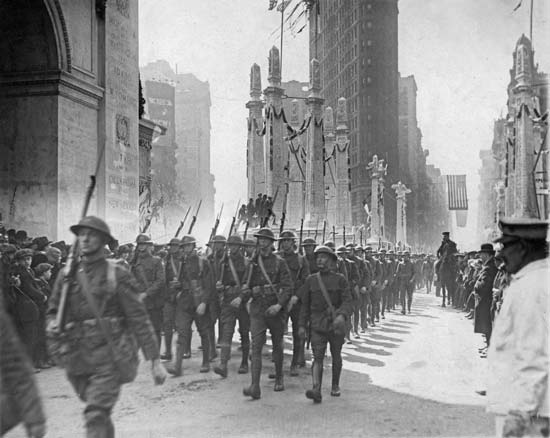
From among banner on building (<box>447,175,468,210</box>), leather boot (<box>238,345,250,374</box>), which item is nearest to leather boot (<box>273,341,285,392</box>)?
leather boot (<box>238,345,250,374</box>)

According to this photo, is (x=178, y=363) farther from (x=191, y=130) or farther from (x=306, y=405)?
(x=191, y=130)

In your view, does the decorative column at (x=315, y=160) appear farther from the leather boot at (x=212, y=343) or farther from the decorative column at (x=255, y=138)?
the leather boot at (x=212, y=343)

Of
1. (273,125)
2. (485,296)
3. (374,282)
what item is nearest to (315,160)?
(273,125)

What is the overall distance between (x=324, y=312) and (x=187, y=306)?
2.84m

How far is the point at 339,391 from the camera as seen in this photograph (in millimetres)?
8062

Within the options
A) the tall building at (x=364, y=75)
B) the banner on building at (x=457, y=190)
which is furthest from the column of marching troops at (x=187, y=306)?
the tall building at (x=364, y=75)

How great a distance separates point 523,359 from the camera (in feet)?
10.8

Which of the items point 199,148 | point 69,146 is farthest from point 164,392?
point 199,148

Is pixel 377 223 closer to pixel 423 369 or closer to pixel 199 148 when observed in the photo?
pixel 423 369

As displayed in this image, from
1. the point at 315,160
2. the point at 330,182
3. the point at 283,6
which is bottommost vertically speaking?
the point at 330,182

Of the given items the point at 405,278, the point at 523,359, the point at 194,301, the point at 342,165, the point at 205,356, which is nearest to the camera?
the point at 523,359

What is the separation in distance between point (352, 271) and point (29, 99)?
25.9ft

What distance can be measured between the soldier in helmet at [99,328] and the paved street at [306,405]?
76.6 inches

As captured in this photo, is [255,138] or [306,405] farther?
[255,138]
